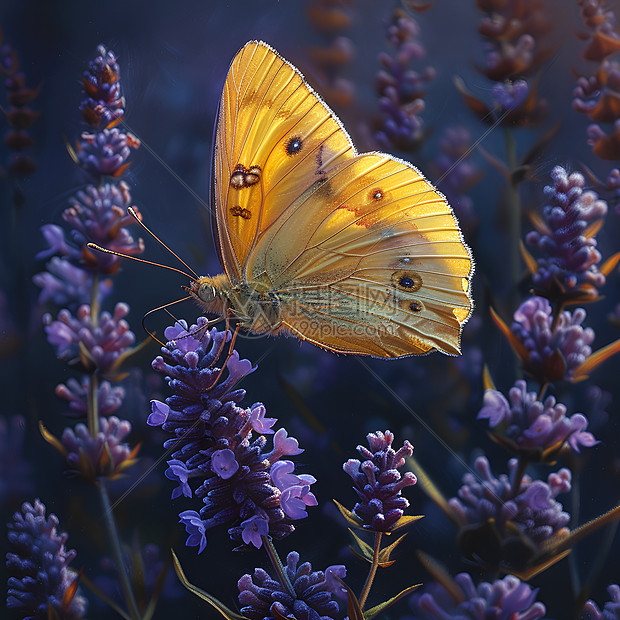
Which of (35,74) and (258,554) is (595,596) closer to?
(258,554)

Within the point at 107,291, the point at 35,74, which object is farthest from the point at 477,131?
the point at 35,74

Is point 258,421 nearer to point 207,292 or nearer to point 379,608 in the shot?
point 207,292

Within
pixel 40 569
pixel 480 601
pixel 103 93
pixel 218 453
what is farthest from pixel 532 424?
pixel 103 93

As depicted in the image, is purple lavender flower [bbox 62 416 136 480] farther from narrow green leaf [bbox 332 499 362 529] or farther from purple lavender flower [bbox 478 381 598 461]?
purple lavender flower [bbox 478 381 598 461]

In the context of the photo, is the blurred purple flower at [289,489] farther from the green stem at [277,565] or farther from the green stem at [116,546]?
the green stem at [116,546]

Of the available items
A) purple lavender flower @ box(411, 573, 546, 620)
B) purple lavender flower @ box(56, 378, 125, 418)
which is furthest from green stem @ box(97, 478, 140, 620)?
purple lavender flower @ box(411, 573, 546, 620)

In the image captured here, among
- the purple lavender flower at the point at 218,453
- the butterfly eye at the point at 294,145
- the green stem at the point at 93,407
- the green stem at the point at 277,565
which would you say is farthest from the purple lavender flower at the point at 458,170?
the green stem at the point at 93,407

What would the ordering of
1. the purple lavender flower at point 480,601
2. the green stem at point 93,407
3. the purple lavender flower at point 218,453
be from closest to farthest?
the purple lavender flower at point 218,453 < the purple lavender flower at point 480,601 < the green stem at point 93,407
